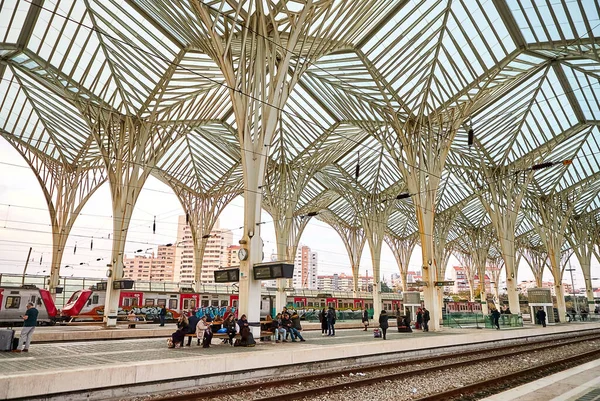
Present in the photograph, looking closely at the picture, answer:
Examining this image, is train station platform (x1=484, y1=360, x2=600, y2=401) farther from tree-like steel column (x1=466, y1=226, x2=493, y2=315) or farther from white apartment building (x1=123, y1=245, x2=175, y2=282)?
white apartment building (x1=123, y1=245, x2=175, y2=282)

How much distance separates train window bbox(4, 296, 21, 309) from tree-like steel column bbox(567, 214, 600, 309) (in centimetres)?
5351

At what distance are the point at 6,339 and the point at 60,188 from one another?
25.2 metres

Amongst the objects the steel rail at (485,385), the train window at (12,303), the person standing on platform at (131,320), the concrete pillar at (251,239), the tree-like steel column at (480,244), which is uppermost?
the tree-like steel column at (480,244)

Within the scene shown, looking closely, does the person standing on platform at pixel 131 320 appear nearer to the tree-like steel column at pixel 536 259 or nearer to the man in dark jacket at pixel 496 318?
the man in dark jacket at pixel 496 318

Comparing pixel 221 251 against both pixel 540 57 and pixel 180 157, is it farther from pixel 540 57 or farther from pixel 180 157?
pixel 540 57

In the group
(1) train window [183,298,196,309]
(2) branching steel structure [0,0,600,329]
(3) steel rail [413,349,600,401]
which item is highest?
(2) branching steel structure [0,0,600,329]

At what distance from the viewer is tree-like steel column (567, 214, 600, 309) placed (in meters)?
49.8

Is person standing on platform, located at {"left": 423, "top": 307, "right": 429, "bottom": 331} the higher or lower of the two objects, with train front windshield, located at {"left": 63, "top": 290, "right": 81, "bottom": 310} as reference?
lower

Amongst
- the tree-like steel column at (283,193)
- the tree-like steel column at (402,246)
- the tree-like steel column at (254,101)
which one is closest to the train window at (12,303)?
the tree-like steel column at (254,101)

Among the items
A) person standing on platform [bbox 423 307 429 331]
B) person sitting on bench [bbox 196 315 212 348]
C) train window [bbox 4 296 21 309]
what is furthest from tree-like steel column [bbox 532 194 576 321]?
train window [bbox 4 296 21 309]

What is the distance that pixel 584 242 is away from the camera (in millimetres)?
50031

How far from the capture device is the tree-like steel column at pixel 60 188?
1333 inches

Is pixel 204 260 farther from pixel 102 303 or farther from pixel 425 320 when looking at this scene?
pixel 425 320

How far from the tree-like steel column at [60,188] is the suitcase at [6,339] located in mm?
22395
